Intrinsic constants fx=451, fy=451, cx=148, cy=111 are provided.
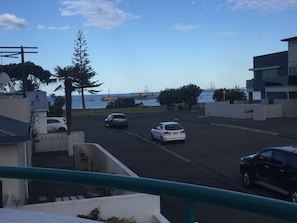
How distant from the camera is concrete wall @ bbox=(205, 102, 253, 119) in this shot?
49.9m

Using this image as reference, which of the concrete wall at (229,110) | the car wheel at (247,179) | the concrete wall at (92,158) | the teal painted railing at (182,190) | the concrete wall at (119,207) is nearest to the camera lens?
the teal painted railing at (182,190)

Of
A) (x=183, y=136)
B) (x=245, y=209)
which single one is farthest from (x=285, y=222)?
(x=183, y=136)

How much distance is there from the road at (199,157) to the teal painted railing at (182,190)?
259 inches

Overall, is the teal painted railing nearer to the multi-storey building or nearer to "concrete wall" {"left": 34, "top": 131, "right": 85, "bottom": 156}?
"concrete wall" {"left": 34, "top": 131, "right": 85, "bottom": 156}

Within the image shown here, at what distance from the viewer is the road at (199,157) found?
12.2m

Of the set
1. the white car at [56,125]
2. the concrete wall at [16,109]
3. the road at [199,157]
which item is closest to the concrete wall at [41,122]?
the road at [199,157]

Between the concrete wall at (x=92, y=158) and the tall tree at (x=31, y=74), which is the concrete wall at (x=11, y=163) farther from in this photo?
the tall tree at (x=31, y=74)

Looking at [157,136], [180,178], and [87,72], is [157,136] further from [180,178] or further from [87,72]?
[87,72]

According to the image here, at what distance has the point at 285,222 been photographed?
2018 mm

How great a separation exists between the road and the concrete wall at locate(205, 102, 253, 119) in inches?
342

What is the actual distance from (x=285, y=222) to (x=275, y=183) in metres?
12.5

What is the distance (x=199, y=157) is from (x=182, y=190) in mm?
22109

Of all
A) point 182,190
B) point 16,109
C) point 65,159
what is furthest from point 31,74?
point 182,190

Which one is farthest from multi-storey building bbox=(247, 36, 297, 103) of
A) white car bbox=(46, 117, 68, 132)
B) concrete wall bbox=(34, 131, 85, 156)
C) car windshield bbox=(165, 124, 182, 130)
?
concrete wall bbox=(34, 131, 85, 156)
